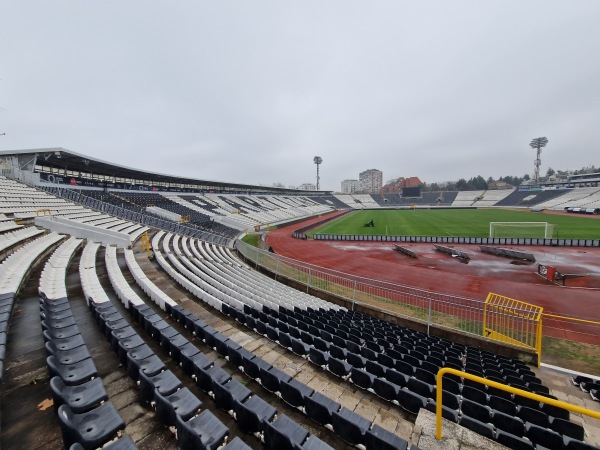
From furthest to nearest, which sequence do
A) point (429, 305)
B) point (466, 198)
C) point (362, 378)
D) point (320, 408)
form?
point (466, 198)
point (429, 305)
point (362, 378)
point (320, 408)

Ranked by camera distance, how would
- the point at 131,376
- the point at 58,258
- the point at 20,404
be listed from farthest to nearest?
the point at 58,258 < the point at 131,376 < the point at 20,404

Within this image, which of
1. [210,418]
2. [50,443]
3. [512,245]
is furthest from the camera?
[512,245]

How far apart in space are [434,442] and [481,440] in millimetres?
628

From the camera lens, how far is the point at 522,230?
3847 centimetres

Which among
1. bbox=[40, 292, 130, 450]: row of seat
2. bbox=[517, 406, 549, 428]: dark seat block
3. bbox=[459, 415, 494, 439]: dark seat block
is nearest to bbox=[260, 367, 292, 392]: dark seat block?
bbox=[40, 292, 130, 450]: row of seat

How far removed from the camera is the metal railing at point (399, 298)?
10.6 metres

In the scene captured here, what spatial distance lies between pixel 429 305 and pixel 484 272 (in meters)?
15.5

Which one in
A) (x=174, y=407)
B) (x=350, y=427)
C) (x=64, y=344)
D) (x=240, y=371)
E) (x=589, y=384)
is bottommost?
(x=589, y=384)

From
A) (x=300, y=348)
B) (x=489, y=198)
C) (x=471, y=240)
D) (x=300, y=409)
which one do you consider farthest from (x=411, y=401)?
(x=489, y=198)

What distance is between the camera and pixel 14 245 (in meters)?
11.6

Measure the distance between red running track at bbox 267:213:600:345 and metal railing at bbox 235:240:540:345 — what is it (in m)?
3.04

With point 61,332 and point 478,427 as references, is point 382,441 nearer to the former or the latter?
point 478,427

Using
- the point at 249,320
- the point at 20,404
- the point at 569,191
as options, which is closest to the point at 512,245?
the point at 249,320

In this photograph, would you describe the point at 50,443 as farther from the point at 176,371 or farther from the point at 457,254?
the point at 457,254
